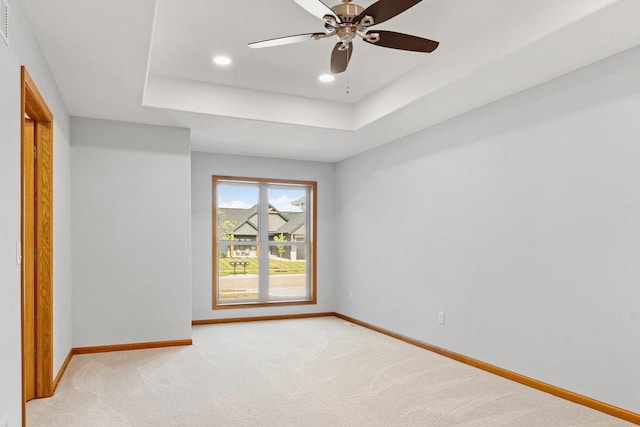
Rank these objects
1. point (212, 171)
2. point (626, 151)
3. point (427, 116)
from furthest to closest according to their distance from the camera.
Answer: point (212, 171), point (427, 116), point (626, 151)

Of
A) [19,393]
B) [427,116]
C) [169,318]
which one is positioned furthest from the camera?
[169,318]

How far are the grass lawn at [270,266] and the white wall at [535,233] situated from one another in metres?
1.92

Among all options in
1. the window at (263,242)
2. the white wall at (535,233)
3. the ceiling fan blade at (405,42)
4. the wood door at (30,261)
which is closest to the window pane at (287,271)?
the window at (263,242)

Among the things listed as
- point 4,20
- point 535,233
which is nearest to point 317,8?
point 4,20

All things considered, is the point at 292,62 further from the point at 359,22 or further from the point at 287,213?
the point at 287,213

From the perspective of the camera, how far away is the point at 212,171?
6.24m

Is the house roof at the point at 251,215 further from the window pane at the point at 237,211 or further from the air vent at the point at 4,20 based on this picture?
A: the air vent at the point at 4,20

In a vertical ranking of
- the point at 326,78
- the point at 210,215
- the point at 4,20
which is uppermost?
the point at 326,78

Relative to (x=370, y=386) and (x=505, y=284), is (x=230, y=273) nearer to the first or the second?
(x=370, y=386)

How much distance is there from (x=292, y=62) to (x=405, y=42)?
139 centimetres

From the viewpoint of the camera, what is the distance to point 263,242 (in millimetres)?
6715

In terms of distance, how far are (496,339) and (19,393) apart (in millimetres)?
3495

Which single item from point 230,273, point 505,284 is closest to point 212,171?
point 230,273

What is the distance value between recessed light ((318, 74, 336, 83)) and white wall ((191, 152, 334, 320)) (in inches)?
97.4
